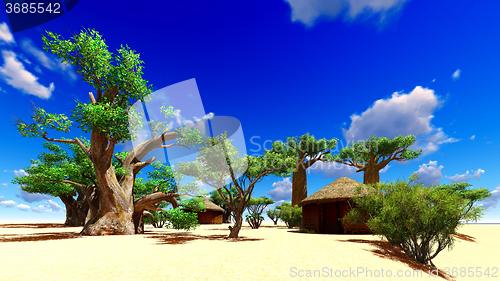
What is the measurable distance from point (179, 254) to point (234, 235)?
862 cm

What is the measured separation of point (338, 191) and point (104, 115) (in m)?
19.6

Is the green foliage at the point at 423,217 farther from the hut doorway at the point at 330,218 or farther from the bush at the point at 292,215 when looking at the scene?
the bush at the point at 292,215

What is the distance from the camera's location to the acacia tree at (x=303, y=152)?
141 ft

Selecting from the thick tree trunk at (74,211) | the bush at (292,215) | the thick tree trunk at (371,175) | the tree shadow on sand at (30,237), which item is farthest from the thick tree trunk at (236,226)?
the thick tree trunk at (74,211)

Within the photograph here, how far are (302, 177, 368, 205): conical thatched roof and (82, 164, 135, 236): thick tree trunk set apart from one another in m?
15.8

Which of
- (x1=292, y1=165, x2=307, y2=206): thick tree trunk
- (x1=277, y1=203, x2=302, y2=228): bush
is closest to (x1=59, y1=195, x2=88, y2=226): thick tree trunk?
(x1=277, y1=203, x2=302, y2=228): bush

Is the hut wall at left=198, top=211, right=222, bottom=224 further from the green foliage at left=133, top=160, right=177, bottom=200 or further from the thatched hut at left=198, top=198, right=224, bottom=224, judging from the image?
the green foliage at left=133, top=160, right=177, bottom=200

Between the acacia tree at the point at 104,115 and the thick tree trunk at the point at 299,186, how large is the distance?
26191 millimetres

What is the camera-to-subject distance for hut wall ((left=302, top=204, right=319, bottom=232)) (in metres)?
27.2

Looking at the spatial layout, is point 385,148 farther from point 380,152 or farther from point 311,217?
point 311,217

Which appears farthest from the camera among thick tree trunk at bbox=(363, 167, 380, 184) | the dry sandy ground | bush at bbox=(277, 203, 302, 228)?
thick tree trunk at bbox=(363, 167, 380, 184)

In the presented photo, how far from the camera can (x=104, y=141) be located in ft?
69.3

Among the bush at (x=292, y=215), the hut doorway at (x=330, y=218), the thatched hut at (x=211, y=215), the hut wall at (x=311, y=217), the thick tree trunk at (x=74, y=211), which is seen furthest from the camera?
the thatched hut at (x=211, y=215)

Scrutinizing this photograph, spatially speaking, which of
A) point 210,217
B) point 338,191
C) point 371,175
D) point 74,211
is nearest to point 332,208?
point 338,191
